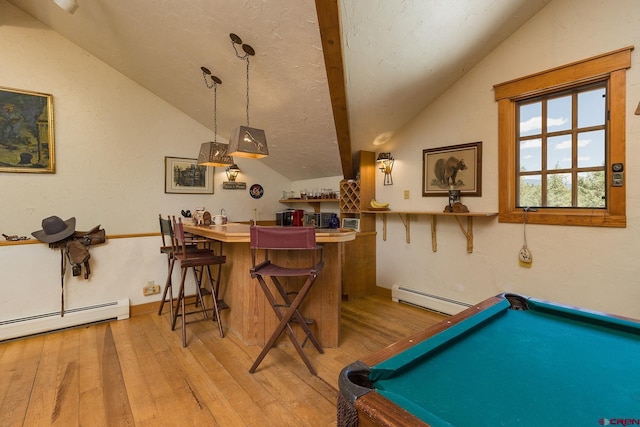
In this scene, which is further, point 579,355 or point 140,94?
point 140,94

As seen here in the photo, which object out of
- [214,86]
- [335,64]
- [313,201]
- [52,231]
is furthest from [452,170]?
[52,231]

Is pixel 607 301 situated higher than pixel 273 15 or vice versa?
pixel 273 15

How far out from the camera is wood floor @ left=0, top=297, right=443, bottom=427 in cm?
170

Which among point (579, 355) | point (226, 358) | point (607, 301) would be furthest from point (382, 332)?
point (579, 355)

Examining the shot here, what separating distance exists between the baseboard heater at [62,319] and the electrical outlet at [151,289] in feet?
0.63

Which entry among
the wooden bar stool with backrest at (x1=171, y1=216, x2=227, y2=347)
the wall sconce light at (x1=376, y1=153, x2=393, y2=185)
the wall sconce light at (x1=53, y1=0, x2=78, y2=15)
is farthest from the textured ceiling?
the wooden bar stool with backrest at (x1=171, y1=216, x2=227, y2=347)

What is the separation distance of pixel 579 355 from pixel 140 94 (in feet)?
16.5

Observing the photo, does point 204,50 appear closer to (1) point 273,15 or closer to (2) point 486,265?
(1) point 273,15

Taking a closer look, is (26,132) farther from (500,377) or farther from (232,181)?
(500,377)

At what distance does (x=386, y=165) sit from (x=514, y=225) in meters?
1.63

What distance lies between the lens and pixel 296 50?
254 cm

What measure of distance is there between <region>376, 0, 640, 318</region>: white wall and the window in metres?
0.07

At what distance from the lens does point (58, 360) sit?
232cm

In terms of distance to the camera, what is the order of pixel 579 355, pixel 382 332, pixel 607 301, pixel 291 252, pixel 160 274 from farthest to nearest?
pixel 160 274 < pixel 382 332 < pixel 291 252 < pixel 607 301 < pixel 579 355
